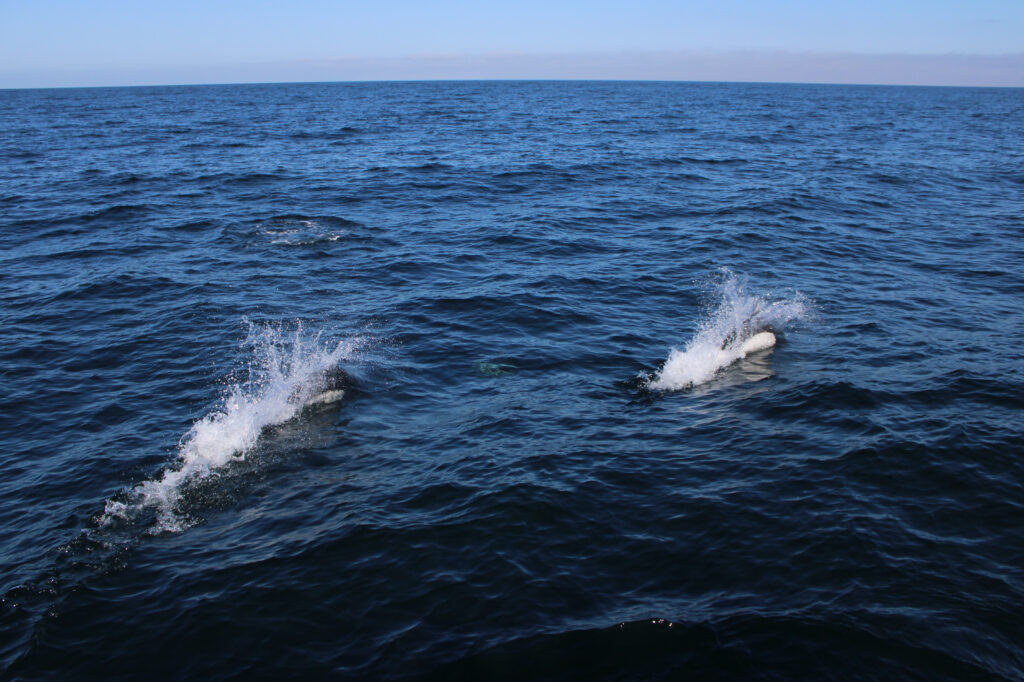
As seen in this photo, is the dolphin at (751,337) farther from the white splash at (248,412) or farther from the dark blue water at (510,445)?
the white splash at (248,412)

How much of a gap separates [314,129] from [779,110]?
72822 millimetres

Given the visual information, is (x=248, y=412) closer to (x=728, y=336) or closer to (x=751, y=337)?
(x=728, y=336)

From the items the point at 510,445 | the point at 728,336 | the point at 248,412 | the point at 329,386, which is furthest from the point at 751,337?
the point at 248,412

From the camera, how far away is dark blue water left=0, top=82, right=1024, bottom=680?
364 inches

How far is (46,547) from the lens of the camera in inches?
441

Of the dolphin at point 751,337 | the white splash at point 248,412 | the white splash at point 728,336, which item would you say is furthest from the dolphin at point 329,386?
the dolphin at point 751,337

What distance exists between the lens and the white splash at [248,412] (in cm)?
1241

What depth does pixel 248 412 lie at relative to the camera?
15.3 metres

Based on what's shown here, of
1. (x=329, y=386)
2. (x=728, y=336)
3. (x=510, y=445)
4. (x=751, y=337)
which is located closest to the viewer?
(x=510, y=445)

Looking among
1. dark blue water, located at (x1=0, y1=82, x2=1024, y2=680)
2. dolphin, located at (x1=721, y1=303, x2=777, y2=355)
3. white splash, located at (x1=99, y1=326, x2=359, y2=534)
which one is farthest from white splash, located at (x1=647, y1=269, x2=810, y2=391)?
white splash, located at (x1=99, y1=326, x2=359, y2=534)

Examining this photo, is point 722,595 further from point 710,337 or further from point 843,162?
point 843,162

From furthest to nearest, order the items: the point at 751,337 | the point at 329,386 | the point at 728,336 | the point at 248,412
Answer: the point at 728,336, the point at 751,337, the point at 329,386, the point at 248,412

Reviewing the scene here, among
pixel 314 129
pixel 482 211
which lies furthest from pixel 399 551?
pixel 314 129

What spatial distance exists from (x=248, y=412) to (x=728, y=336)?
41.9 ft
